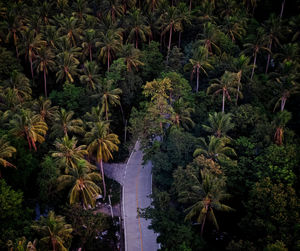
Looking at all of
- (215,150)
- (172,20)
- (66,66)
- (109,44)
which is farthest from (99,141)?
(172,20)

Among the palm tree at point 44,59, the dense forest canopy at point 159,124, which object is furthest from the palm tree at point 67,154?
the palm tree at point 44,59

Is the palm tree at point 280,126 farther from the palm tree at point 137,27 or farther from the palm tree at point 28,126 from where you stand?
the palm tree at point 137,27

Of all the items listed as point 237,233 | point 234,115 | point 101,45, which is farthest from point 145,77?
point 237,233

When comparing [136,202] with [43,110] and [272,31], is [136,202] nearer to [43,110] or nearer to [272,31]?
[43,110]

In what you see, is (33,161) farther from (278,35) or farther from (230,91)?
(278,35)

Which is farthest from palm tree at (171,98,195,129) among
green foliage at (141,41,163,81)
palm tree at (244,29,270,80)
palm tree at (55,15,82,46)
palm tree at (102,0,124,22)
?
palm tree at (102,0,124,22)
